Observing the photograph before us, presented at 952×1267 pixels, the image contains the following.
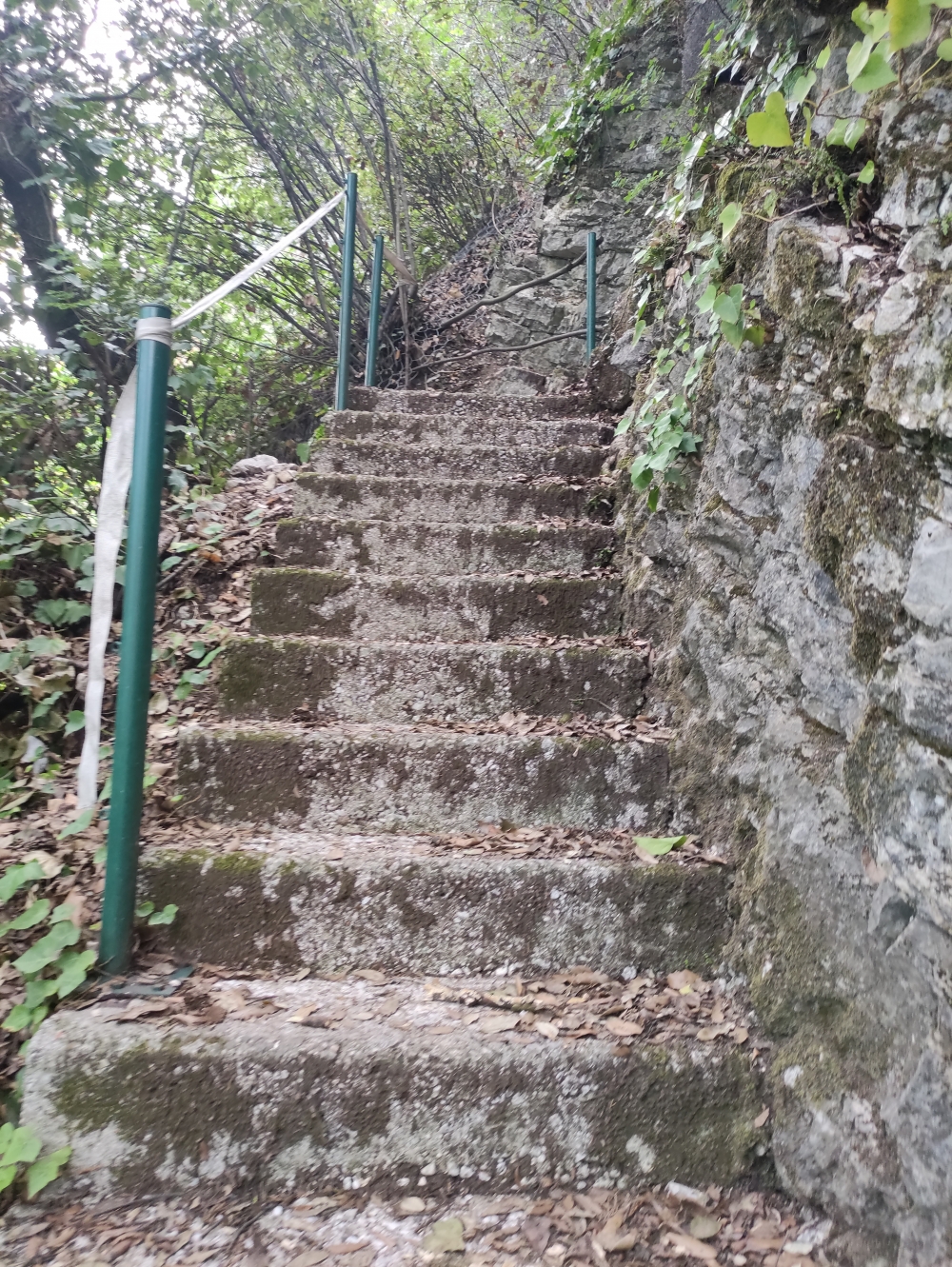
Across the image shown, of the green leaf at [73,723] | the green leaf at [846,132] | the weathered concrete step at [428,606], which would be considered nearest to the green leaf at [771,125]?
the green leaf at [846,132]

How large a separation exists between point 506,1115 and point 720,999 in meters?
0.52

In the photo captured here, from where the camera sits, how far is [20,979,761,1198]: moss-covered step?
137 centimetres

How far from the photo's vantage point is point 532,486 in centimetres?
312

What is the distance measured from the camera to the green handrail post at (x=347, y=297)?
4004mm

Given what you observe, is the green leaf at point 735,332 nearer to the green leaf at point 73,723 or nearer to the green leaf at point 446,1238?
the green leaf at point 446,1238

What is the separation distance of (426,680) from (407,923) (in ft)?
2.54

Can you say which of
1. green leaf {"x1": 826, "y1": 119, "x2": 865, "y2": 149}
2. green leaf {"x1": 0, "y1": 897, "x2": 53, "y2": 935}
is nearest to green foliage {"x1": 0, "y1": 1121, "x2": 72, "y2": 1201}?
green leaf {"x1": 0, "y1": 897, "x2": 53, "y2": 935}

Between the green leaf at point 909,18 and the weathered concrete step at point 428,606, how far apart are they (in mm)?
1642

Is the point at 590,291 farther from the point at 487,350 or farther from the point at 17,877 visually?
the point at 17,877

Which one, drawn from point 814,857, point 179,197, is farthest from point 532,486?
point 179,197

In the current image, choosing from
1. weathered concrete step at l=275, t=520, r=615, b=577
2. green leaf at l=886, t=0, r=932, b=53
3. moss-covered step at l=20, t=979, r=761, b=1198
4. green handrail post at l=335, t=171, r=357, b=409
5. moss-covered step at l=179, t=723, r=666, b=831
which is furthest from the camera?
green handrail post at l=335, t=171, r=357, b=409

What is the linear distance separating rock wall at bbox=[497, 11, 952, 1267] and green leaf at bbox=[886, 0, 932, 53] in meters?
0.20

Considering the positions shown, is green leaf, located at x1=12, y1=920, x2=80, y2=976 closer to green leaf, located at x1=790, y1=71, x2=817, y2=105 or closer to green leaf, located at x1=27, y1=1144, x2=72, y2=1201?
green leaf, located at x1=27, y1=1144, x2=72, y2=1201

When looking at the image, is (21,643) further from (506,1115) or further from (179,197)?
(179,197)
